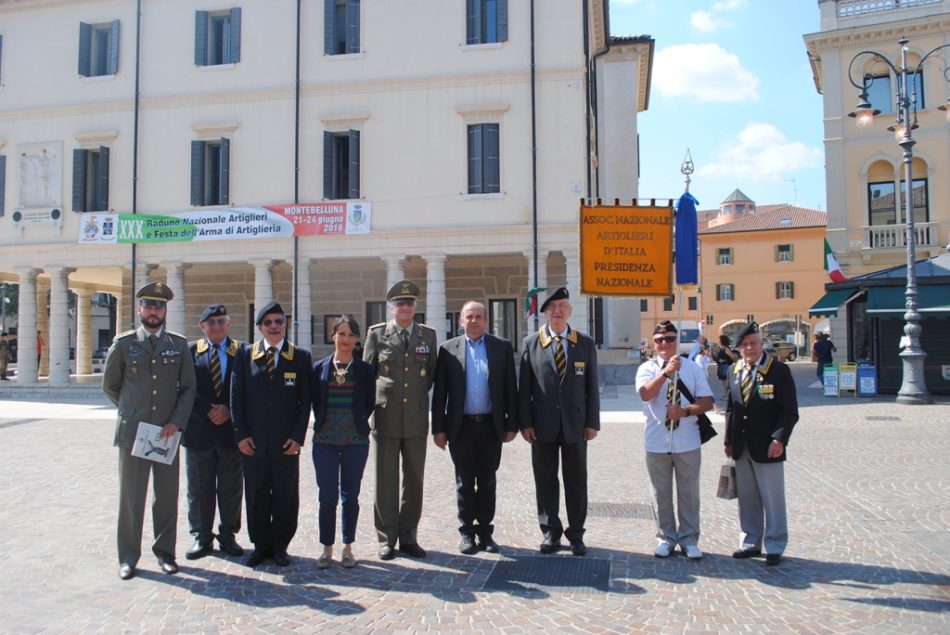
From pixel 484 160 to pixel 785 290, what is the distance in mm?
48270

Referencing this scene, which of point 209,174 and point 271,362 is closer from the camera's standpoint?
point 271,362

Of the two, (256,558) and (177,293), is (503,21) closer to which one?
(177,293)

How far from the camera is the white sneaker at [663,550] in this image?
19.0ft

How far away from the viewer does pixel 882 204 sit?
88.6 feet

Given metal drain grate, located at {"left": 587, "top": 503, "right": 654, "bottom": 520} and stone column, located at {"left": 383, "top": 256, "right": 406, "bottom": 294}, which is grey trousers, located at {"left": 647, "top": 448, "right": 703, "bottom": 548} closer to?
metal drain grate, located at {"left": 587, "top": 503, "right": 654, "bottom": 520}

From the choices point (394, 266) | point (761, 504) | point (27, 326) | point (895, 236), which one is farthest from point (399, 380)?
point (895, 236)

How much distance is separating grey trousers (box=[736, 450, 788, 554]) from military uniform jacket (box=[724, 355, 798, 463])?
94mm

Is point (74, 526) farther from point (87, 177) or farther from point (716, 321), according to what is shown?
point (716, 321)

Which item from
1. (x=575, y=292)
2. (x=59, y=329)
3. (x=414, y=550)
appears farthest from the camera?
(x=59, y=329)

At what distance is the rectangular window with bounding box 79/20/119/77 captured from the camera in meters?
24.4

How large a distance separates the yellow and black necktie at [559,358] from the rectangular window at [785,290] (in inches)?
2450

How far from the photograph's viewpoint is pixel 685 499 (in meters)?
5.81

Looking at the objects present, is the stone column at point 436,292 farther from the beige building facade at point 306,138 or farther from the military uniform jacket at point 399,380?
the military uniform jacket at point 399,380

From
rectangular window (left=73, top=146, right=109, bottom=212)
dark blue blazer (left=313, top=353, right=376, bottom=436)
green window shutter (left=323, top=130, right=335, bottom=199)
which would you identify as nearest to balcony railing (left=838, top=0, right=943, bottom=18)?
green window shutter (left=323, top=130, right=335, bottom=199)
